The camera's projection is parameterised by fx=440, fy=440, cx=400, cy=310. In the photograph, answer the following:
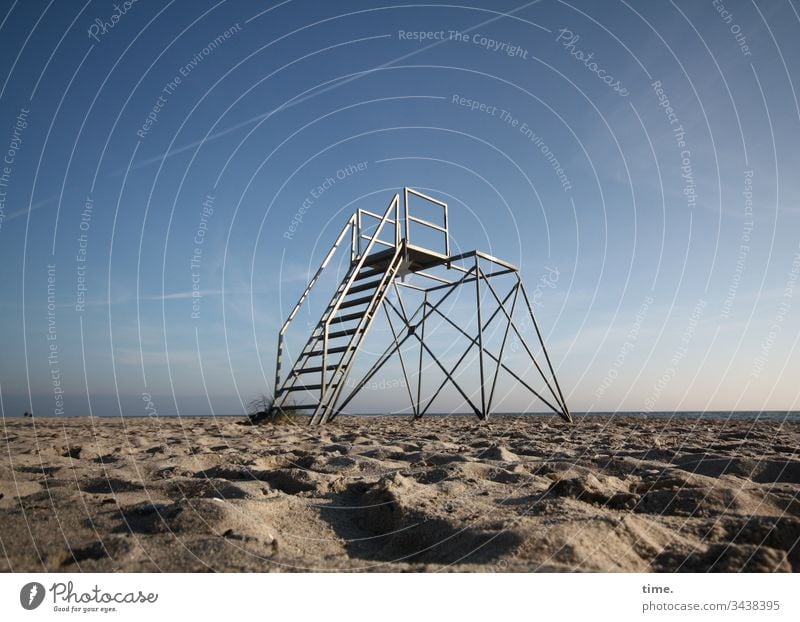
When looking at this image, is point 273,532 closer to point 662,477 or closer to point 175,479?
point 175,479

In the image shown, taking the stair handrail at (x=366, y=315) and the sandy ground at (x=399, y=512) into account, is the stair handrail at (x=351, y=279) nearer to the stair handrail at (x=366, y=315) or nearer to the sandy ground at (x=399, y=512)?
the stair handrail at (x=366, y=315)

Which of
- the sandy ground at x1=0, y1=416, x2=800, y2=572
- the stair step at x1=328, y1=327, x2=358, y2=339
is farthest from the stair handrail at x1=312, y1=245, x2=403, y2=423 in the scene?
the sandy ground at x1=0, y1=416, x2=800, y2=572

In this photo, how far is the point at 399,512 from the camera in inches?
93.9

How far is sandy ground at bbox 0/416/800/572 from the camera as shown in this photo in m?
1.76

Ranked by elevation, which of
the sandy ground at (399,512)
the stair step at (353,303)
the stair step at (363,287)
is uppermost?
the stair step at (363,287)

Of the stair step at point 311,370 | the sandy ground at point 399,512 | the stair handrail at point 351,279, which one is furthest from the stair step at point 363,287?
the sandy ground at point 399,512

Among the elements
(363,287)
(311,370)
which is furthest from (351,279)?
(311,370)

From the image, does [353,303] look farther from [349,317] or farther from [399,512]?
[399,512]

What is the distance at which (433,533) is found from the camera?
2.12 m

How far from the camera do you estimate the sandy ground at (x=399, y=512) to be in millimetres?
1756

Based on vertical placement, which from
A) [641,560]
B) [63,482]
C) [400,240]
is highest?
[400,240]

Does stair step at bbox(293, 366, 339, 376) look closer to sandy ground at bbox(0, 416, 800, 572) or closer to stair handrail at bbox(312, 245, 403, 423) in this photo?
stair handrail at bbox(312, 245, 403, 423)

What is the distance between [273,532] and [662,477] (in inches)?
98.9
